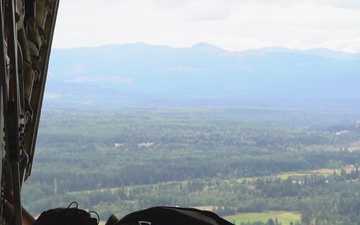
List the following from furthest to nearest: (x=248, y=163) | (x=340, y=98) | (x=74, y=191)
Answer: (x=340, y=98) → (x=248, y=163) → (x=74, y=191)

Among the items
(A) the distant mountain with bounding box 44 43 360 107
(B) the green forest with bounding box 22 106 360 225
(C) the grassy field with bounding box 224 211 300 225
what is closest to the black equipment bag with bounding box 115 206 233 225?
(B) the green forest with bounding box 22 106 360 225

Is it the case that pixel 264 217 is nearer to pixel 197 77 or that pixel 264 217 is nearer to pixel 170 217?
pixel 170 217

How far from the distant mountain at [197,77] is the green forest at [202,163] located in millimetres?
9349

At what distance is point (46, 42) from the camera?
3193 millimetres

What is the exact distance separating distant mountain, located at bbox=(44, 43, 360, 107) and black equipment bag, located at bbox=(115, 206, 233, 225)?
63661 mm

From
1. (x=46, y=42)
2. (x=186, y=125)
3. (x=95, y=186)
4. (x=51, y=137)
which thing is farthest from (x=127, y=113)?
(x=46, y=42)

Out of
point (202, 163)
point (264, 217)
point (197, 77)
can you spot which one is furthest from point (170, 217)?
point (197, 77)

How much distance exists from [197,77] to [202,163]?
4525cm

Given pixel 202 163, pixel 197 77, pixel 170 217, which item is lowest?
pixel 202 163

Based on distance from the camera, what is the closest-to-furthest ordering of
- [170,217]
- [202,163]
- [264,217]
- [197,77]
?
[170,217] < [264,217] < [202,163] < [197,77]

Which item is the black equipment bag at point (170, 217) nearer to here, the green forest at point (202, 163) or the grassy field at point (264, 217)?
the green forest at point (202, 163)

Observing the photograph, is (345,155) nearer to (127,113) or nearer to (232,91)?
(127,113)

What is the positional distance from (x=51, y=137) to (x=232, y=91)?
4574 cm

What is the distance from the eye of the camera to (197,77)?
283ft
